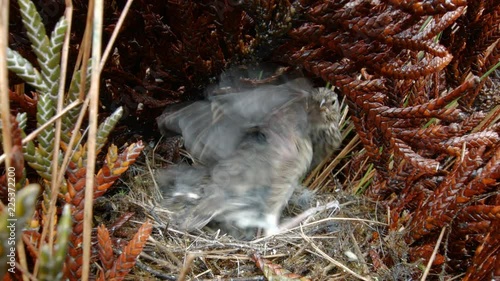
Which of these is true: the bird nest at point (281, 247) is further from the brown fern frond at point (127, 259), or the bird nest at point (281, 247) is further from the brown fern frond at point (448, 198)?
the brown fern frond at point (127, 259)

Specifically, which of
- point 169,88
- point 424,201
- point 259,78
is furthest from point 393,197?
point 169,88

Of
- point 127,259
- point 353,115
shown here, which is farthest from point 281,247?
point 127,259

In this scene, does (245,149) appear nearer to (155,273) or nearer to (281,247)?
(281,247)

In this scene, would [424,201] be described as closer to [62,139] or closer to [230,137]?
[230,137]

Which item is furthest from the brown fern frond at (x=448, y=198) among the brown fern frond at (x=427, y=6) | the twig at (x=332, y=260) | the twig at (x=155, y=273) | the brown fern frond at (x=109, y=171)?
the brown fern frond at (x=109, y=171)

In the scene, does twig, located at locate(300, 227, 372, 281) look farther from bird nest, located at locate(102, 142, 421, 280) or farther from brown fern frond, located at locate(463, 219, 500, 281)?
brown fern frond, located at locate(463, 219, 500, 281)

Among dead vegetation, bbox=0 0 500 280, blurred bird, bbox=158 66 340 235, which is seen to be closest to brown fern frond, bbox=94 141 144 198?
dead vegetation, bbox=0 0 500 280
